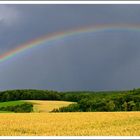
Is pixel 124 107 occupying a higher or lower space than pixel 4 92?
lower

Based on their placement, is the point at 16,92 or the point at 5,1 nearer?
the point at 5,1

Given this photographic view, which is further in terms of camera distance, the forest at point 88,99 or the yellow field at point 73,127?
the forest at point 88,99

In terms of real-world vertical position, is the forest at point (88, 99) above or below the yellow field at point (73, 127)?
above

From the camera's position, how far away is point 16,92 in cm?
8644

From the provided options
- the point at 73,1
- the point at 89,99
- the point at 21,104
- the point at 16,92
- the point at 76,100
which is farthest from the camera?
the point at 16,92

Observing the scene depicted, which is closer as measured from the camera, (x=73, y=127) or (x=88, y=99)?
(x=73, y=127)

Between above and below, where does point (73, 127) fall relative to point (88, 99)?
below

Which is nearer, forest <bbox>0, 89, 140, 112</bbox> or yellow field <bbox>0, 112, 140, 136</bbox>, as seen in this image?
yellow field <bbox>0, 112, 140, 136</bbox>

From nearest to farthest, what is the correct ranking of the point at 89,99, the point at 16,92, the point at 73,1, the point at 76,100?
the point at 73,1
the point at 89,99
the point at 76,100
the point at 16,92

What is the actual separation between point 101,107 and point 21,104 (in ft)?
48.8

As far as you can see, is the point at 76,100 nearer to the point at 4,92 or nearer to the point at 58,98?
the point at 58,98

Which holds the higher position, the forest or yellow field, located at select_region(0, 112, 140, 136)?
the forest

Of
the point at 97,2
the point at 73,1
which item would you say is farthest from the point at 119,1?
the point at 73,1

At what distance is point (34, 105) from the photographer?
68.9 m
